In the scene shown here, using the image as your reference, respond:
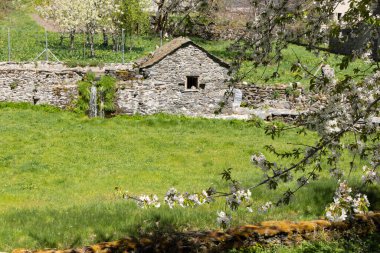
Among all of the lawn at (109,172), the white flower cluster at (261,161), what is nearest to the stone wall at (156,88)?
the lawn at (109,172)

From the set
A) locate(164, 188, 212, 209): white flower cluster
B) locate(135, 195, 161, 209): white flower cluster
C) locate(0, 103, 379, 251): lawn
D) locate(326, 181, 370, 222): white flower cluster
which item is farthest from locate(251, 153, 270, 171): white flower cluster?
locate(0, 103, 379, 251): lawn

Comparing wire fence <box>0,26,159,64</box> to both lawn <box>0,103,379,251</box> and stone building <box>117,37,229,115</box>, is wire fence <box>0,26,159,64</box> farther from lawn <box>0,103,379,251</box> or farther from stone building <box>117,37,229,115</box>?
lawn <box>0,103,379,251</box>

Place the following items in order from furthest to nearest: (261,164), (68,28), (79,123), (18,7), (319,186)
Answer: (18,7) < (68,28) < (79,123) < (319,186) < (261,164)

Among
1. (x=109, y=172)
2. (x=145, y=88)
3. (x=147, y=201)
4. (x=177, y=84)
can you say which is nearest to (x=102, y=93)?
(x=145, y=88)

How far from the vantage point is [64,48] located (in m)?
43.3

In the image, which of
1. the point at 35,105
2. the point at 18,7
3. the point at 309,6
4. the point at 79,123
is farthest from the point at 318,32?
the point at 18,7

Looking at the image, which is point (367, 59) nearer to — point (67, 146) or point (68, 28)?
point (67, 146)

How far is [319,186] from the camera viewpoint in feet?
40.1

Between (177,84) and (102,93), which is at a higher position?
(177,84)

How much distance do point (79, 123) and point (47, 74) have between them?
5451mm

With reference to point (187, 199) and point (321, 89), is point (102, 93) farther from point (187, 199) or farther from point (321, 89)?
point (187, 199)

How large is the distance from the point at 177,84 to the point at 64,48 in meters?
19.7

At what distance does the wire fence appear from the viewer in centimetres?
3791

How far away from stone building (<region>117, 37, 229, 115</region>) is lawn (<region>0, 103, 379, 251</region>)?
109cm
